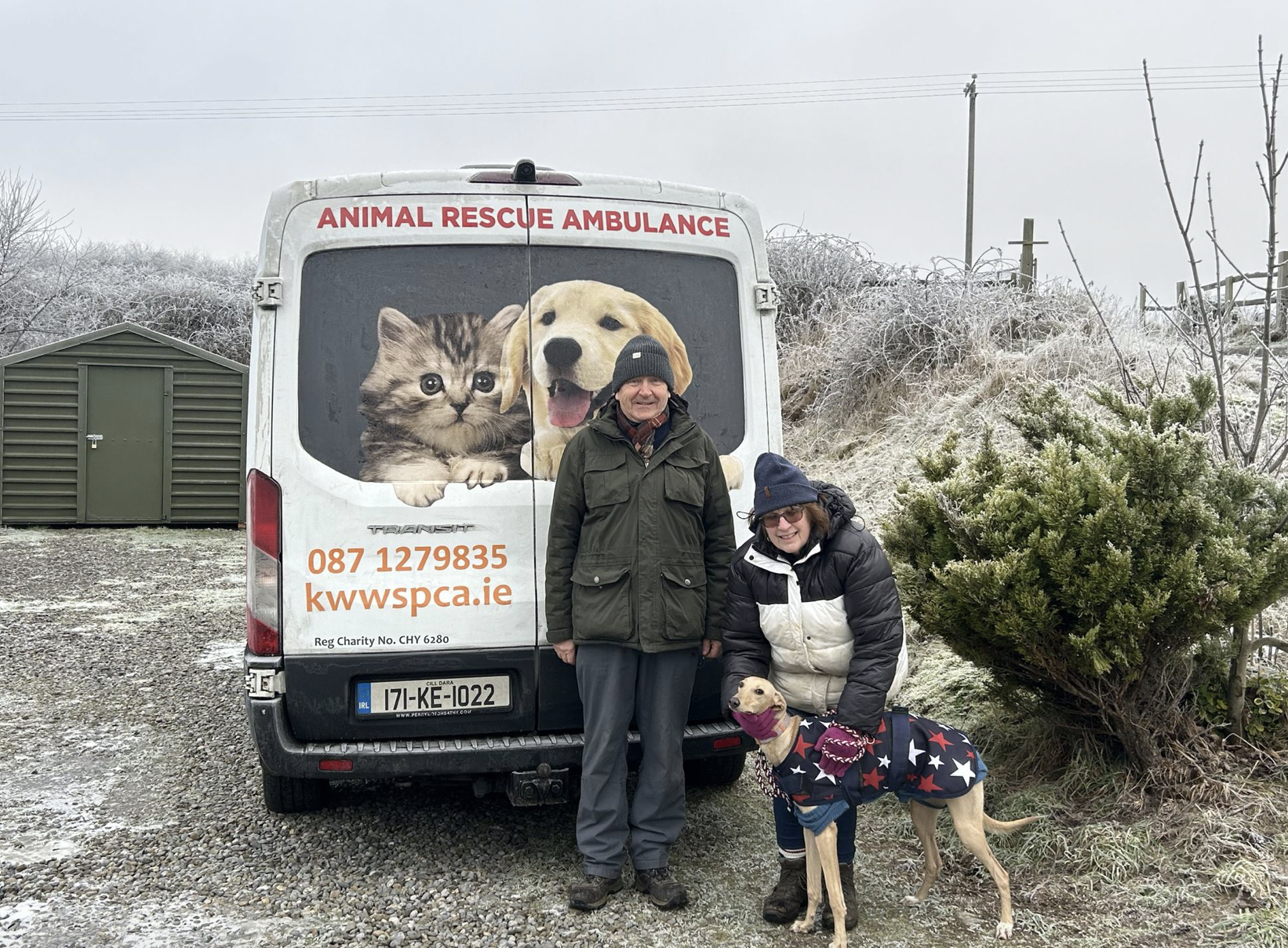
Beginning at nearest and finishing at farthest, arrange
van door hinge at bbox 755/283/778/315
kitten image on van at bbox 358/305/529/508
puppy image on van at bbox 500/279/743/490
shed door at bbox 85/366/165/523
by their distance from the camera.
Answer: kitten image on van at bbox 358/305/529/508, puppy image on van at bbox 500/279/743/490, van door hinge at bbox 755/283/778/315, shed door at bbox 85/366/165/523

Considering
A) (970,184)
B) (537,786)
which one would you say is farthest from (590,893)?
(970,184)

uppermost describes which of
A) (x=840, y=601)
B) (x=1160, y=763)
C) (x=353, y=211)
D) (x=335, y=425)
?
(x=353, y=211)

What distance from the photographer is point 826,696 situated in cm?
366

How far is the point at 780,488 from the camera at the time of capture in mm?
3547

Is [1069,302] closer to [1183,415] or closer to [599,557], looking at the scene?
[1183,415]

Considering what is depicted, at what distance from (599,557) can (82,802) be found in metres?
2.76

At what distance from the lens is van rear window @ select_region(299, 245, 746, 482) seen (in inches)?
154

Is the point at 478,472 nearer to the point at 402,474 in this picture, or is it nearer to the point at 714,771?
the point at 402,474

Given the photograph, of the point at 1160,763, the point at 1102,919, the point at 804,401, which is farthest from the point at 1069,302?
the point at 1102,919

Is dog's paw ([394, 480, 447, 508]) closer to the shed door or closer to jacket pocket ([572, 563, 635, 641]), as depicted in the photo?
jacket pocket ([572, 563, 635, 641])

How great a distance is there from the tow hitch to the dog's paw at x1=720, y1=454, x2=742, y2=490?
1227 mm

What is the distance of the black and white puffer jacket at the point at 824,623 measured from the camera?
3.47 metres

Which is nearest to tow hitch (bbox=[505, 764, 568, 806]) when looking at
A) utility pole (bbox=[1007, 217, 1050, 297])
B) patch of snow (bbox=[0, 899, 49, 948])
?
patch of snow (bbox=[0, 899, 49, 948])

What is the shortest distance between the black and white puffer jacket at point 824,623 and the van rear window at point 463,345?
714mm
